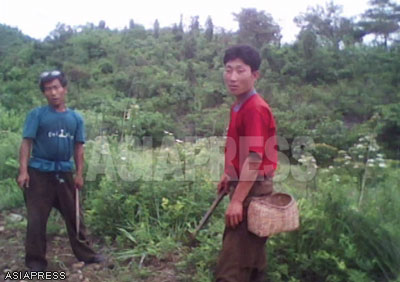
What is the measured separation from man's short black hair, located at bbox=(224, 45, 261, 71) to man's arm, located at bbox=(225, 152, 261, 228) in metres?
0.58

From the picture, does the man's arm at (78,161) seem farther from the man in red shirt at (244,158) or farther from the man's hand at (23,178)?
the man in red shirt at (244,158)

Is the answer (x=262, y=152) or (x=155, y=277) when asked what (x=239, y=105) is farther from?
(x=155, y=277)

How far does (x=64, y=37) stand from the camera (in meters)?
23.2

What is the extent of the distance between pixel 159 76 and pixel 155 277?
44.1 ft

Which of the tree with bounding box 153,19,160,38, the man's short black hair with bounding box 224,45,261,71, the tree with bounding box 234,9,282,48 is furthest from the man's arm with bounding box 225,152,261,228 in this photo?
the tree with bounding box 153,19,160,38

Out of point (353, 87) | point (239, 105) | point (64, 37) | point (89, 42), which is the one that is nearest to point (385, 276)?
point (239, 105)

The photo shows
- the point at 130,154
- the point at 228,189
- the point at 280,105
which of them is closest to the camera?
the point at 228,189

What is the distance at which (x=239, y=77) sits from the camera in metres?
3.03

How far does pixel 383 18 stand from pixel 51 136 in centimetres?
1641

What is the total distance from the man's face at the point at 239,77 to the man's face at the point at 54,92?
58.8 inches

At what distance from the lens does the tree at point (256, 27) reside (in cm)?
1758

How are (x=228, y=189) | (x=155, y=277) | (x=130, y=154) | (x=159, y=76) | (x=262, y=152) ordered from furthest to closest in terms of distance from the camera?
(x=159, y=76), (x=130, y=154), (x=155, y=277), (x=228, y=189), (x=262, y=152)

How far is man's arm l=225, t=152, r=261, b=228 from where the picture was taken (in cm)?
291

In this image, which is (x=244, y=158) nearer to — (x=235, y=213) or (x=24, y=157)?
(x=235, y=213)
